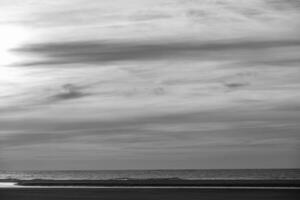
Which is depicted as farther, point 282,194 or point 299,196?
point 282,194

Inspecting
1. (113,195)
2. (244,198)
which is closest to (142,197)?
(113,195)

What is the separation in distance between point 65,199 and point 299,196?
13.1m

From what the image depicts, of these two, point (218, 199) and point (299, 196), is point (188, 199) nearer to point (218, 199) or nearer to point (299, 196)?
point (218, 199)

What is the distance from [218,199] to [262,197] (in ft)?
8.09

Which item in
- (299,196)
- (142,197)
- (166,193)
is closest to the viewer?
(299,196)

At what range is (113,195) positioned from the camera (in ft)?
132

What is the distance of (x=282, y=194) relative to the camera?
38.1 meters

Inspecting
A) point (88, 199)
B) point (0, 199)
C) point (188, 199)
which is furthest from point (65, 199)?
point (188, 199)

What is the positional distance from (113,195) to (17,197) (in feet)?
18.8

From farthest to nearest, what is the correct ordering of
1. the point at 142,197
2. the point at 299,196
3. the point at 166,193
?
the point at 166,193 < the point at 142,197 < the point at 299,196

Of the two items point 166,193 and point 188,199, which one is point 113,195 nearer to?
point 166,193

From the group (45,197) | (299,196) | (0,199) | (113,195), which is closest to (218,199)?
(299,196)

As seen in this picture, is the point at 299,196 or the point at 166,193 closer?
the point at 299,196

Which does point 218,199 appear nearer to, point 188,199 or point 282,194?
point 188,199
